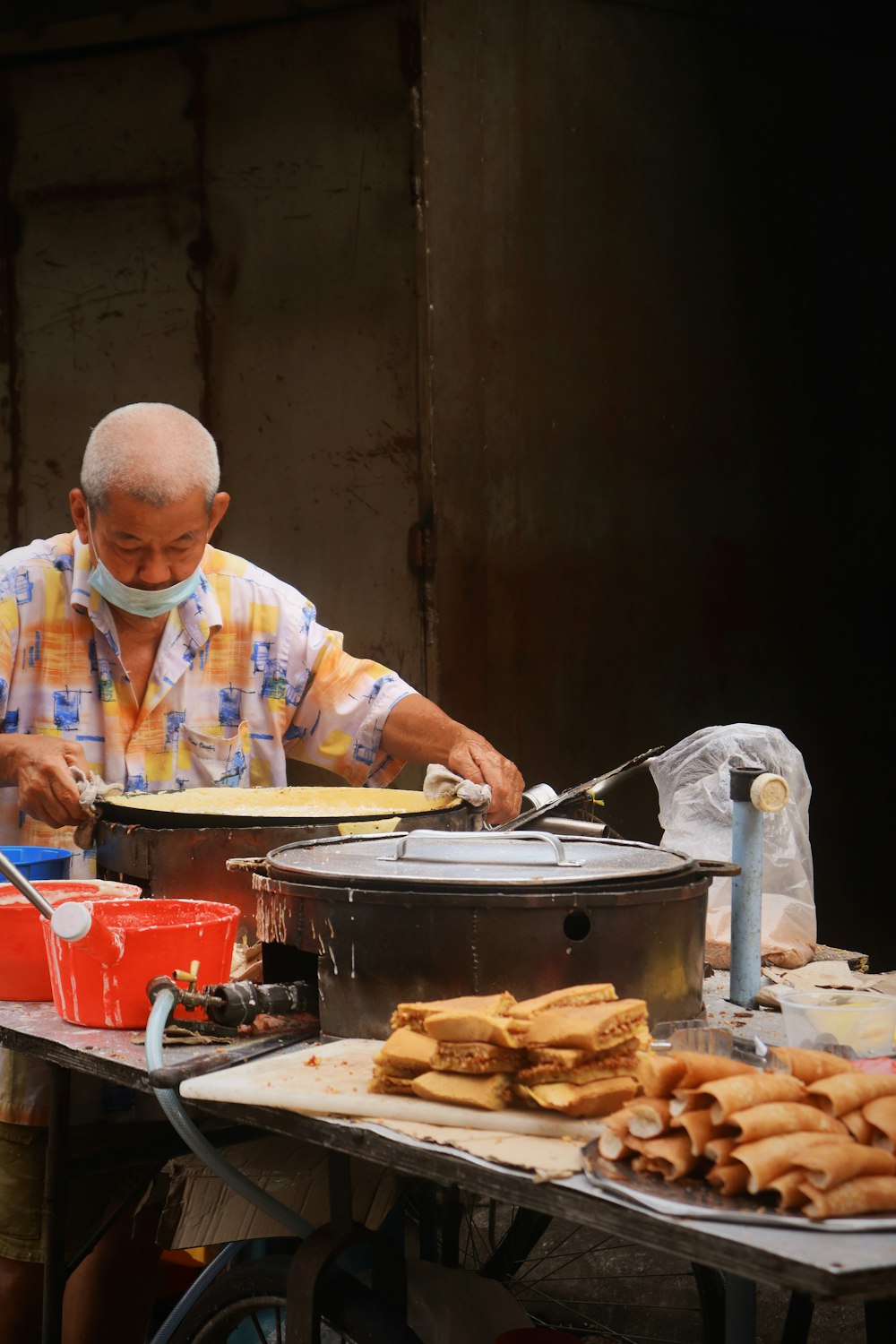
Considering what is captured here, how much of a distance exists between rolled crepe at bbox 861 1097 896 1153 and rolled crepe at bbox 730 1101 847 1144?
0.03 metres

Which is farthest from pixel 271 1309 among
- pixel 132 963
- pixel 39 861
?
pixel 39 861

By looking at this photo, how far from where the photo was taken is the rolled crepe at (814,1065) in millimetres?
1524

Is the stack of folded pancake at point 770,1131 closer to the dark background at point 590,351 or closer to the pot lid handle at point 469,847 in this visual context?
the pot lid handle at point 469,847

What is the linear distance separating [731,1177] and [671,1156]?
68 mm

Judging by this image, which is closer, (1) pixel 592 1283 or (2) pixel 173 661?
(2) pixel 173 661

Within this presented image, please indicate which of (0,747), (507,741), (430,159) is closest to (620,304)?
(430,159)

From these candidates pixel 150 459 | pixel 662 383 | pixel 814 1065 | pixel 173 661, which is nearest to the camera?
pixel 814 1065

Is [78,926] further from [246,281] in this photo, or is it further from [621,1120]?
[246,281]

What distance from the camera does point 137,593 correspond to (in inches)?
130

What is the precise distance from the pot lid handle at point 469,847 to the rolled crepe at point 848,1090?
628mm

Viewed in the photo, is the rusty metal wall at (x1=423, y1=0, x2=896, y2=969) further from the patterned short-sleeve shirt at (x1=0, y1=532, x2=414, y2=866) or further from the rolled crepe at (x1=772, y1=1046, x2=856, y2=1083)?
the rolled crepe at (x1=772, y1=1046, x2=856, y2=1083)

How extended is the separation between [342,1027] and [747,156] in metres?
4.40

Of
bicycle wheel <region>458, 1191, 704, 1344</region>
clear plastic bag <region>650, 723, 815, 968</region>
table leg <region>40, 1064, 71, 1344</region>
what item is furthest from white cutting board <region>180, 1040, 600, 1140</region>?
bicycle wheel <region>458, 1191, 704, 1344</region>

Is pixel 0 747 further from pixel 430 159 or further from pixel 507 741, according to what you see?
pixel 430 159
